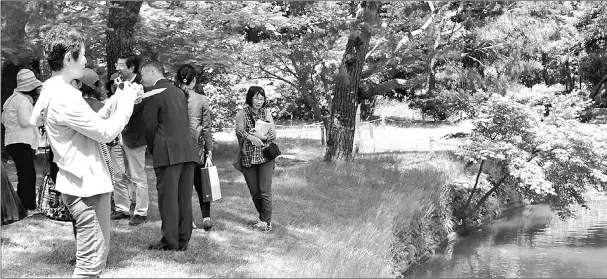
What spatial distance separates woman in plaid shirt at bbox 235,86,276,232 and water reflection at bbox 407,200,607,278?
11.8ft

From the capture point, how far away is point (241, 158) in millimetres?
7305

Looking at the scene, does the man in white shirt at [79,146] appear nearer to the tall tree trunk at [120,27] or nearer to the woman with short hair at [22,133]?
the woman with short hair at [22,133]

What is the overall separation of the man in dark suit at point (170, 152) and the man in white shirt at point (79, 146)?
4.52ft

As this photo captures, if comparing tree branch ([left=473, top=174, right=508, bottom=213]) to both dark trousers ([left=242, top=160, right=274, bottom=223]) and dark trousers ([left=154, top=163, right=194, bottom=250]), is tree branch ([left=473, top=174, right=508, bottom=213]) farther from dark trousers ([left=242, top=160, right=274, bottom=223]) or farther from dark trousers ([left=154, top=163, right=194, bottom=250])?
dark trousers ([left=154, top=163, right=194, bottom=250])

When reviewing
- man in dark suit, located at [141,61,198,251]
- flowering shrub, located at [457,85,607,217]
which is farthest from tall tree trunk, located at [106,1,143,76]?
flowering shrub, located at [457,85,607,217]

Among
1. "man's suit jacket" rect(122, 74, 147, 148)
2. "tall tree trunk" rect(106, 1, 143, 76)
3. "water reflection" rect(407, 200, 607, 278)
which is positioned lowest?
"water reflection" rect(407, 200, 607, 278)

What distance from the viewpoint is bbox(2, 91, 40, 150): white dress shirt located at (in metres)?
7.48

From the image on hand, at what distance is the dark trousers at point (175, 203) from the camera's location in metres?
5.81

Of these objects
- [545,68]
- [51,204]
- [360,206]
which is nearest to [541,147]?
[360,206]

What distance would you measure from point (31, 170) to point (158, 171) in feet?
8.11

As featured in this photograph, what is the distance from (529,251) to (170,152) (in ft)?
25.8

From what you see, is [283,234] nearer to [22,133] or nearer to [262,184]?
[262,184]

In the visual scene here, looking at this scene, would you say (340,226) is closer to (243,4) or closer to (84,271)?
(84,271)

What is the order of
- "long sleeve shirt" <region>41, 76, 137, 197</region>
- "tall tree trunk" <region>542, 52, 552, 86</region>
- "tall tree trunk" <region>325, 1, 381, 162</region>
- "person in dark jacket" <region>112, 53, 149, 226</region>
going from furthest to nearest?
"tall tree trunk" <region>542, 52, 552, 86</region> < "tall tree trunk" <region>325, 1, 381, 162</region> < "person in dark jacket" <region>112, 53, 149, 226</region> < "long sleeve shirt" <region>41, 76, 137, 197</region>
